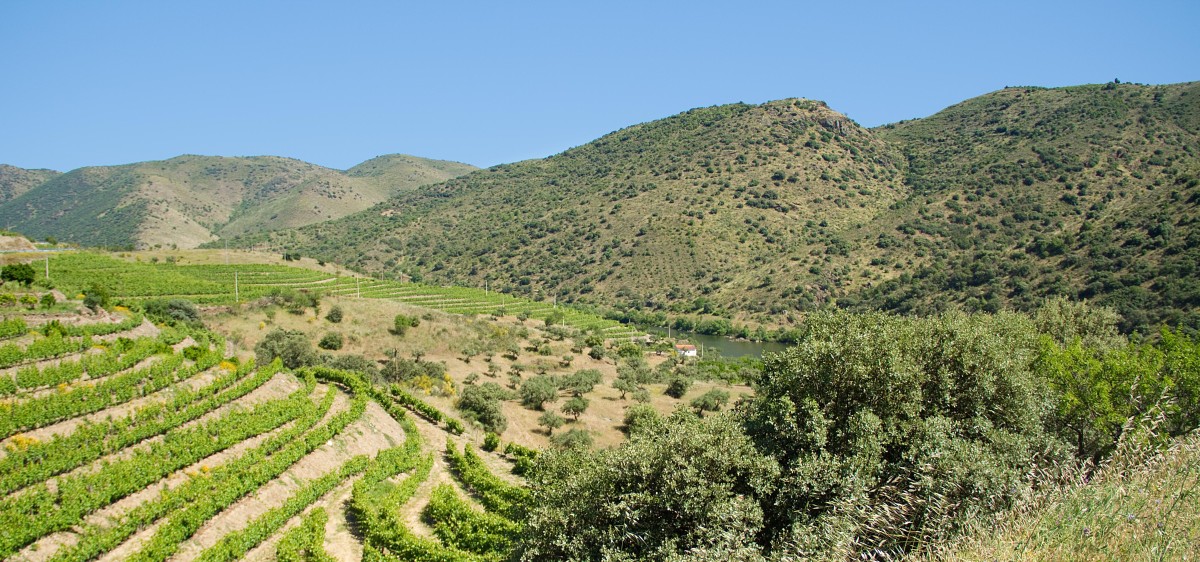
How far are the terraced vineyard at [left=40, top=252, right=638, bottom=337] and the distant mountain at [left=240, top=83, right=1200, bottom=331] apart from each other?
899 inches

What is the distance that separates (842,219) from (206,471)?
118m

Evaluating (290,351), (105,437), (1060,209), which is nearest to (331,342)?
(290,351)

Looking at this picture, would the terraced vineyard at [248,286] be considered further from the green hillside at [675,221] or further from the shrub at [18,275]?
the green hillside at [675,221]

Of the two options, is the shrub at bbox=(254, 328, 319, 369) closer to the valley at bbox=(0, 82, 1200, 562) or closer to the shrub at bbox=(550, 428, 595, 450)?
the valley at bbox=(0, 82, 1200, 562)

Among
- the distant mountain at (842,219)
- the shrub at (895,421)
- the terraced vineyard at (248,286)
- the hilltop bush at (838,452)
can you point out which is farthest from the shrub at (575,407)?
the distant mountain at (842,219)

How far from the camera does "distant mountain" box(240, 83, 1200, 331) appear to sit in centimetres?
7612

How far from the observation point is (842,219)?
120375 mm

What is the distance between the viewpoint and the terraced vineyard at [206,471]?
15906 mm

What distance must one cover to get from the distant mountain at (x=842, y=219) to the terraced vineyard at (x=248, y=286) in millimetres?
22823

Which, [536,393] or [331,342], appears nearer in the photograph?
[536,393]

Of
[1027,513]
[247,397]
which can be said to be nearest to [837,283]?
[247,397]

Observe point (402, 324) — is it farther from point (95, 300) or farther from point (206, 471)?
point (206, 471)

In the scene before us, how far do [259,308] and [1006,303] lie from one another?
7803 centimetres

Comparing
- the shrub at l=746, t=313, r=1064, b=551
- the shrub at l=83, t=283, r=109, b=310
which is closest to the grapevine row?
the shrub at l=83, t=283, r=109, b=310
